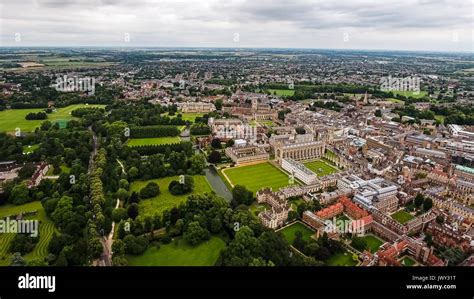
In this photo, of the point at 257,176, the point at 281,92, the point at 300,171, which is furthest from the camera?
the point at 281,92

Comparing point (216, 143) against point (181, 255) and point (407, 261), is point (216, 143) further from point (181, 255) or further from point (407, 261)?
point (407, 261)

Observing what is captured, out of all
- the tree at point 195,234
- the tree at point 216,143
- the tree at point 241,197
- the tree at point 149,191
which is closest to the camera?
the tree at point 195,234

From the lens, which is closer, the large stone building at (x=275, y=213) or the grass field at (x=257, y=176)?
the large stone building at (x=275, y=213)

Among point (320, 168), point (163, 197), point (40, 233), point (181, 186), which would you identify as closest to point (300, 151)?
point (320, 168)

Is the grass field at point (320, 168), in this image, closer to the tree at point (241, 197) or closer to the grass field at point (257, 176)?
the grass field at point (257, 176)

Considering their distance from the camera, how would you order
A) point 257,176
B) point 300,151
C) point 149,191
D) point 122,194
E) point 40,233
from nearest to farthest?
point 40,233 < point 122,194 < point 149,191 < point 257,176 < point 300,151

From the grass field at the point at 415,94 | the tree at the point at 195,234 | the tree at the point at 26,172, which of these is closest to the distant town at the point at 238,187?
the tree at the point at 195,234
